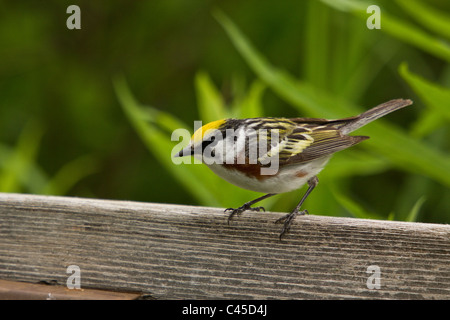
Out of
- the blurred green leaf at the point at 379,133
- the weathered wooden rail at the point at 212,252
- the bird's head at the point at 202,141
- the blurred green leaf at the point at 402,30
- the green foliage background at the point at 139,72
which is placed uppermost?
the green foliage background at the point at 139,72

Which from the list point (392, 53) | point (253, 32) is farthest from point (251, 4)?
point (392, 53)

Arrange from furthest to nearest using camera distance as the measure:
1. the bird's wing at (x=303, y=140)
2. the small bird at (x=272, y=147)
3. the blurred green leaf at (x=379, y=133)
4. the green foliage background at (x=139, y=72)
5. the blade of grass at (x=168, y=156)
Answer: the green foliage background at (x=139, y=72) → the blade of grass at (x=168, y=156) → the bird's wing at (x=303, y=140) → the blurred green leaf at (x=379, y=133) → the small bird at (x=272, y=147)

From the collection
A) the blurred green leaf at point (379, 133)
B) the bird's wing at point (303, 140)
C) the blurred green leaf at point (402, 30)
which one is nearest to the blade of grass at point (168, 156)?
the bird's wing at point (303, 140)

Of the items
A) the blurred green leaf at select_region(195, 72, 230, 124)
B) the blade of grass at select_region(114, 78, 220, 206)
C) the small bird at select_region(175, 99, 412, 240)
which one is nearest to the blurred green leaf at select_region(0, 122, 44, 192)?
the blade of grass at select_region(114, 78, 220, 206)

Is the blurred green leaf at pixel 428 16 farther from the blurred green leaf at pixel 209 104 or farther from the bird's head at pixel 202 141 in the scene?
the blurred green leaf at pixel 209 104

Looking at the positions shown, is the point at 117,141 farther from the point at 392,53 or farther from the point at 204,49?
the point at 392,53

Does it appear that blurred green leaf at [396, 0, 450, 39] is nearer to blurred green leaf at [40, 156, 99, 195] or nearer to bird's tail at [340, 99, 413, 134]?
bird's tail at [340, 99, 413, 134]
